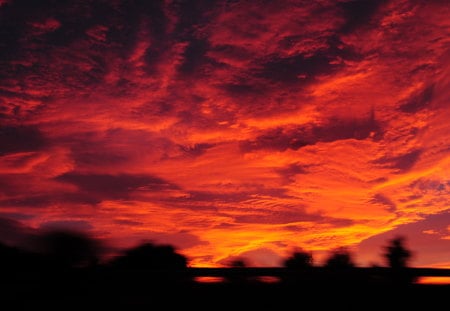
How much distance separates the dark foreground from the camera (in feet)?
15.7

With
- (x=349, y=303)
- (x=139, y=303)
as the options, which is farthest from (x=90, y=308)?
(x=349, y=303)

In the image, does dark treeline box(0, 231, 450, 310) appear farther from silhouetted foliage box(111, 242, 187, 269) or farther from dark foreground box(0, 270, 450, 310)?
silhouetted foliage box(111, 242, 187, 269)

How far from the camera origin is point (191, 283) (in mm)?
5574

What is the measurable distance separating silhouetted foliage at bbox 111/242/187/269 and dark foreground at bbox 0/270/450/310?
3107 mm

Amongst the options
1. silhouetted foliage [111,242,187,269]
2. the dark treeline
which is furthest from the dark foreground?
silhouetted foliage [111,242,187,269]

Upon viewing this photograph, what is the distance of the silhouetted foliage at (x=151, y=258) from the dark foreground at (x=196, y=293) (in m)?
3.11

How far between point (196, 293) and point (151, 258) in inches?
262

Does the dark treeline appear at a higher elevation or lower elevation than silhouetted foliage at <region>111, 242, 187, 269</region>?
lower

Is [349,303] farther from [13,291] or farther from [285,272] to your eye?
[13,291]

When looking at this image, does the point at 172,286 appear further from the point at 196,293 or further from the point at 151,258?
the point at 151,258

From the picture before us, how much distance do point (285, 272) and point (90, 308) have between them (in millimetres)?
3059

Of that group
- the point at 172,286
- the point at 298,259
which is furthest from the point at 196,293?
the point at 298,259

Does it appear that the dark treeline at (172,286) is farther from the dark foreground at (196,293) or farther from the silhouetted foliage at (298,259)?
the silhouetted foliage at (298,259)

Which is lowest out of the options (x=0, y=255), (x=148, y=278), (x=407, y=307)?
(x=407, y=307)
